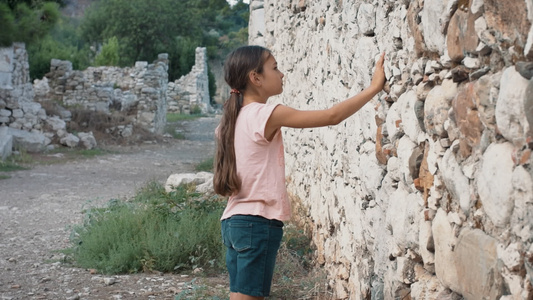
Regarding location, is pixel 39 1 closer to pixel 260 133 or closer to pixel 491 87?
pixel 260 133

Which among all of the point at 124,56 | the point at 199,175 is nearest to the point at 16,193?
the point at 199,175

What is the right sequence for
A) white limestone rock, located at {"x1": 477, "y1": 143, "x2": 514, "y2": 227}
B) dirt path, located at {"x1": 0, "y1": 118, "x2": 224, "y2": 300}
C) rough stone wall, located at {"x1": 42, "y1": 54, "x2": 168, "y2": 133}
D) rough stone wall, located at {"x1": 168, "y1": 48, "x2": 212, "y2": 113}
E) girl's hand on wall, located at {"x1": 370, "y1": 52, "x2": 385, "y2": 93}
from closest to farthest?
white limestone rock, located at {"x1": 477, "y1": 143, "x2": 514, "y2": 227} → girl's hand on wall, located at {"x1": 370, "y1": 52, "x2": 385, "y2": 93} → dirt path, located at {"x1": 0, "y1": 118, "x2": 224, "y2": 300} → rough stone wall, located at {"x1": 42, "y1": 54, "x2": 168, "y2": 133} → rough stone wall, located at {"x1": 168, "y1": 48, "x2": 212, "y2": 113}

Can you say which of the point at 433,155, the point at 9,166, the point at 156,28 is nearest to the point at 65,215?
the point at 9,166

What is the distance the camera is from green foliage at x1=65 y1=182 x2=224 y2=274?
4684mm

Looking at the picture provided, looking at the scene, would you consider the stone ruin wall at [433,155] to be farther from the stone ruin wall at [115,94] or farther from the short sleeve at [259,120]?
the stone ruin wall at [115,94]

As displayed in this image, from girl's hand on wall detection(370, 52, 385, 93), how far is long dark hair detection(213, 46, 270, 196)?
455 mm

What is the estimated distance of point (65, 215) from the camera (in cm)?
712

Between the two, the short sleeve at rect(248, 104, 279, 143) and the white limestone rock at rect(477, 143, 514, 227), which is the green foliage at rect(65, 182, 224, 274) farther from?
the white limestone rock at rect(477, 143, 514, 227)

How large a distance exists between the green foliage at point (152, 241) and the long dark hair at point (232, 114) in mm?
1996

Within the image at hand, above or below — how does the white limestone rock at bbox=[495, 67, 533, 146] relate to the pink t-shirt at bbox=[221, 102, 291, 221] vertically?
above

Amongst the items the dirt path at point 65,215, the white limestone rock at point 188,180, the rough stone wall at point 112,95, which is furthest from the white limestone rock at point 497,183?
the rough stone wall at point 112,95

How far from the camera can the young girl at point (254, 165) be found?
246cm

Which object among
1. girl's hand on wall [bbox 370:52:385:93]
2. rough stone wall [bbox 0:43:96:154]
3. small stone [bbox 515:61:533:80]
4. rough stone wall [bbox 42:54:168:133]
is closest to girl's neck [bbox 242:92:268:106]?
girl's hand on wall [bbox 370:52:385:93]

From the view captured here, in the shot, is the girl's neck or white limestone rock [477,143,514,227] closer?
white limestone rock [477,143,514,227]
